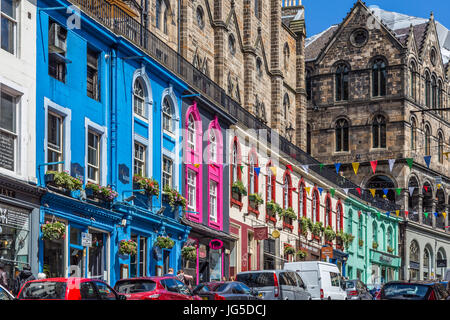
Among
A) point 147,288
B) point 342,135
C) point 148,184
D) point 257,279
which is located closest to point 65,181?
point 147,288

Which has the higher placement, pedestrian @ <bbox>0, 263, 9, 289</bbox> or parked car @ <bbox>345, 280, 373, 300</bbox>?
pedestrian @ <bbox>0, 263, 9, 289</bbox>

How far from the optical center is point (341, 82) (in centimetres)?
7825

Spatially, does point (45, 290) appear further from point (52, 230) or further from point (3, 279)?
point (52, 230)

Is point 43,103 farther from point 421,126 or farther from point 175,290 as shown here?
point 421,126

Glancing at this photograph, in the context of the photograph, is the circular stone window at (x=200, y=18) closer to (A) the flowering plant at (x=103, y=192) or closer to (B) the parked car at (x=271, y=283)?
(A) the flowering plant at (x=103, y=192)

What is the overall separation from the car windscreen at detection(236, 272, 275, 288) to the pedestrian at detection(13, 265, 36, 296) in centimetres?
799

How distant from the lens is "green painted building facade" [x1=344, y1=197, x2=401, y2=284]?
61469mm

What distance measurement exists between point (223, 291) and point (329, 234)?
31359 mm

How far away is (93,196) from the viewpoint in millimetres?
27797

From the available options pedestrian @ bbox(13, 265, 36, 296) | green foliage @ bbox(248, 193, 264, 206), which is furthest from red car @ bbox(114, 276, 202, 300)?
green foliage @ bbox(248, 193, 264, 206)

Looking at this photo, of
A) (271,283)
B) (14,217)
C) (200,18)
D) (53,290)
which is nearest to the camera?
(53,290)

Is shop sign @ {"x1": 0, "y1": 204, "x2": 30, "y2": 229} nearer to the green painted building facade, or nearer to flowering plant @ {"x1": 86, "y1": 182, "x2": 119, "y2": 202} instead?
flowering plant @ {"x1": 86, "y1": 182, "x2": 119, "y2": 202}

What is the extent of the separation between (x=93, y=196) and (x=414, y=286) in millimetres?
9735

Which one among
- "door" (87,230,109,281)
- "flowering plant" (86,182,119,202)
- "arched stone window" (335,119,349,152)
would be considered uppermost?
"arched stone window" (335,119,349,152)
